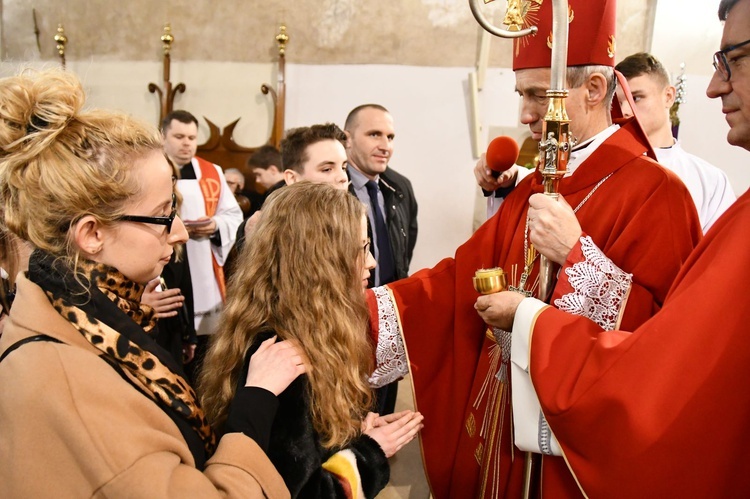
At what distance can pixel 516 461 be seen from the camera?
1.87m

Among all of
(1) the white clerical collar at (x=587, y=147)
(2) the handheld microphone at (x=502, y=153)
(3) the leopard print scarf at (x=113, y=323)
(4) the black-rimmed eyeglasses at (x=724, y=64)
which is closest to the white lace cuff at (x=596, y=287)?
(1) the white clerical collar at (x=587, y=147)

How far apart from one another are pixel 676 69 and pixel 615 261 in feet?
16.7

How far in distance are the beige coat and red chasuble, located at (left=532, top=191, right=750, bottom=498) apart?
85cm

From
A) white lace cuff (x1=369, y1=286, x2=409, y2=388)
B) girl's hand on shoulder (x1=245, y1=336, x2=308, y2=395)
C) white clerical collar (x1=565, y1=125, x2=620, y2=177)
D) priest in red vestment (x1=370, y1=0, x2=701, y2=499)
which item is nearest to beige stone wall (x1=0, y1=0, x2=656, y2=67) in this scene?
priest in red vestment (x1=370, y1=0, x2=701, y2=499)

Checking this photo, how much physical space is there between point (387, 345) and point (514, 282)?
459 mm

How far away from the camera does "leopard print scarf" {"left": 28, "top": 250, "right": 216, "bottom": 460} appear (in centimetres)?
122

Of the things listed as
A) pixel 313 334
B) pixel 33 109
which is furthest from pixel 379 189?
pixel 33 109

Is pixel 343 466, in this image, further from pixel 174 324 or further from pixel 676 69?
pixel 676 69

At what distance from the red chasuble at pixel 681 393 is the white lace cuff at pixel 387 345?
0.72m

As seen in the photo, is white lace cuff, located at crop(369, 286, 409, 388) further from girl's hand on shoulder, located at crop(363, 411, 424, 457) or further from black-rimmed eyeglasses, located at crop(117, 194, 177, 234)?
black-rimmed eyeglasses, located at crop(117, 194, 177, 234)

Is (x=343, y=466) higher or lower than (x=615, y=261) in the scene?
lower

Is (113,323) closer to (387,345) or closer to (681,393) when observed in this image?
(387,345)

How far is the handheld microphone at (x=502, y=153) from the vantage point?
7.54 ft

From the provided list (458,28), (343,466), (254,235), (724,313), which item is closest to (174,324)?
(254,235)
